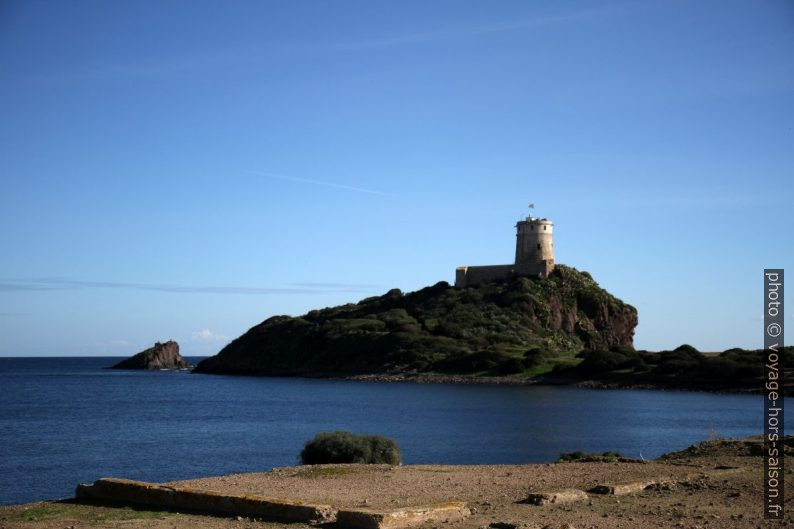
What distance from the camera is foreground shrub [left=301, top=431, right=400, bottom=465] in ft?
87.3

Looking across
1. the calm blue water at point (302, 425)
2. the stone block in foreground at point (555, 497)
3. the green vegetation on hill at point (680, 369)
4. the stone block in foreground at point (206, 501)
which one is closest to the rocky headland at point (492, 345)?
the green vegetation on hill at point (680, 369)

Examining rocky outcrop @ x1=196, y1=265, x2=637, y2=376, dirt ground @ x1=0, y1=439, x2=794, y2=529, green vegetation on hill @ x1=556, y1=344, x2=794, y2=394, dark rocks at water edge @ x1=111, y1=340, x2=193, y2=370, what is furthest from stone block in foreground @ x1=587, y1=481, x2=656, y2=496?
dark rocks at water edge @ x1=111, y1=340, x2=193, y2=370

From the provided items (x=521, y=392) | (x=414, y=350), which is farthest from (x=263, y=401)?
(x=414, y=350)

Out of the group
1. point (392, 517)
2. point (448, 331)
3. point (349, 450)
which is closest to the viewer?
point (392, 517)

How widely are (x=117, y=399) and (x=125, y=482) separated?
7047 centimetres

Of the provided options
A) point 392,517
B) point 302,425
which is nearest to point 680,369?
point 302,425

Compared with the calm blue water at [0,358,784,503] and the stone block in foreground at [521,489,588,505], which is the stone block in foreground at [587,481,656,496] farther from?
the calm blue water at [0,358,784,503]

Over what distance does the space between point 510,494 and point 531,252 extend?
11694 cm

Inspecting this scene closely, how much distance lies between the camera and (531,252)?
133250 millimetres

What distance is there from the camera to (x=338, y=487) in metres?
19.4

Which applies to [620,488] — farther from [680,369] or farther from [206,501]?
[680,369]

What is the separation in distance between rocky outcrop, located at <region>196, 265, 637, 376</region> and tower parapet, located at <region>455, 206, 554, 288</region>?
1820 mm

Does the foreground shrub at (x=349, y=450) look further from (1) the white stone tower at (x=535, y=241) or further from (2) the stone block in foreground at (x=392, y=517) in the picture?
(1) the white stone tower at (x=535, y=241)

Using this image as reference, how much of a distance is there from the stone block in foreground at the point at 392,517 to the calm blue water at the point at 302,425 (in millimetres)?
17385
